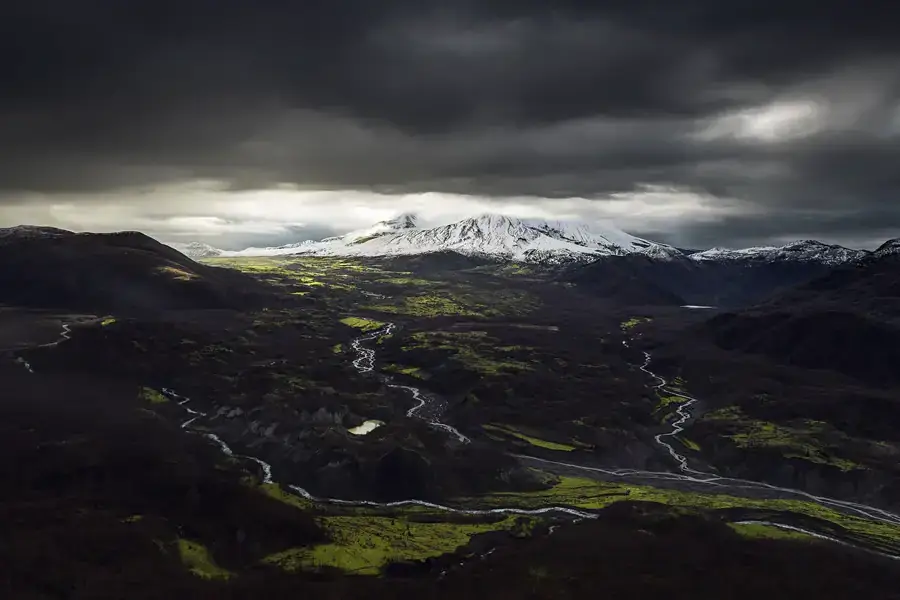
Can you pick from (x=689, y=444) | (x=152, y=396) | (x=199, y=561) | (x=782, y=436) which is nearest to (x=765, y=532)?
(x=689, y=444)

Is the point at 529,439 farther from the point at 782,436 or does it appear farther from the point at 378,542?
the point at 378,542

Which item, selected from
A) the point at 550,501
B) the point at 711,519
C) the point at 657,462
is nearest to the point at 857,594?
the point at 711,519

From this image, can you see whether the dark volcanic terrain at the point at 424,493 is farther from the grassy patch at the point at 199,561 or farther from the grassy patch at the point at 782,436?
the grassy patch at the point at 782,436

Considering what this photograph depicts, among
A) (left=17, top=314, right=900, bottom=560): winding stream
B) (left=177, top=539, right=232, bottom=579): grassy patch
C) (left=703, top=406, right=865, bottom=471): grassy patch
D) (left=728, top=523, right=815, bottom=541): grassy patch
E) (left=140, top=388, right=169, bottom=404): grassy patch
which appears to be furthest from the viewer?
(left=140, top=388, right=169, bottom=404): grassy patch

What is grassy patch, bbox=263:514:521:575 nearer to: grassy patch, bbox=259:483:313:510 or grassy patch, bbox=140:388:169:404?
grassy patch, bbox=259:483:313:510

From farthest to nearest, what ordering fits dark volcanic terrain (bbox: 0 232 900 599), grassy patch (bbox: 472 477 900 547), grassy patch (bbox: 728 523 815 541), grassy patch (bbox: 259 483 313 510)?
grassy patch (bbox: 472 477 900 547), grassy patch (bbox: 259 483 313 510), grassy patch (bbox: 728 523 815 541), dark volcanic terrain (bbox: 0 232 900 599)

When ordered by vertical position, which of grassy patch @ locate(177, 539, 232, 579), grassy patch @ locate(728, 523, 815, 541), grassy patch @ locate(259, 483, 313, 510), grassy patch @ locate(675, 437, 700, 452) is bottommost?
grassy patch @ locate(177, 539, 232, 579)

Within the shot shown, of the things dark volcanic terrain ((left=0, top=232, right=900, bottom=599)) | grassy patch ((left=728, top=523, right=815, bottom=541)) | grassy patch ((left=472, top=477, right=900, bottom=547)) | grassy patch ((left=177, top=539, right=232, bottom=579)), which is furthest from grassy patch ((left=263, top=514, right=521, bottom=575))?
grassy patch ((left=728, top=523, right=815, bottom=541))
